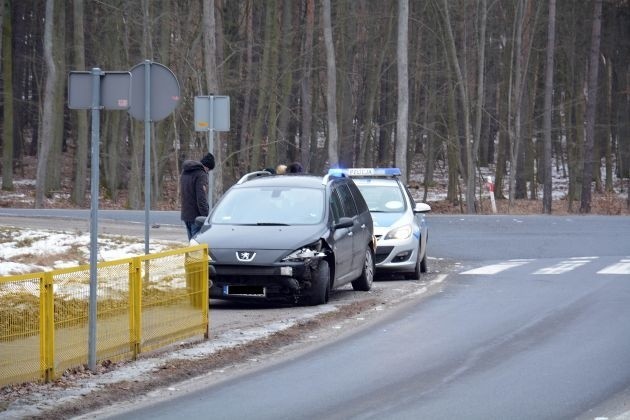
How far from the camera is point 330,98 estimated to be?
42.0 meters

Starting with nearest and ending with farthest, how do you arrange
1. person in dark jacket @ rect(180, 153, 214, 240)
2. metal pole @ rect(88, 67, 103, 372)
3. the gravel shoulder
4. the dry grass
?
the gravel shoulder < metal pole @ rect(88, 67, 103, 372) < person in dark jacket @ rect(180, 153, 214, 240) < the dry grass

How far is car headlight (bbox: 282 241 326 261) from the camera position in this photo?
14.5 metres

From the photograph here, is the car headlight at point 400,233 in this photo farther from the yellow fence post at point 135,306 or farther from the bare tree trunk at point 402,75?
the bare tree trunk at point 402,75

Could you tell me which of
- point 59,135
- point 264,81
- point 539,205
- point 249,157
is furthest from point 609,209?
point 59,135

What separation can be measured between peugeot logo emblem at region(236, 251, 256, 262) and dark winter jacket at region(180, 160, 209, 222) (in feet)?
11.3

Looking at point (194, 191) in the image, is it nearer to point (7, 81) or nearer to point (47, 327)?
point (47, 327)

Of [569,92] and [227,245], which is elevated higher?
[569,92]

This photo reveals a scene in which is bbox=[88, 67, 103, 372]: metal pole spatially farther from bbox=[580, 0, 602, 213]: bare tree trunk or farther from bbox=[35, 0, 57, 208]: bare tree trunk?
bbox=[580, 0, 602, 213]: bare tree trunk

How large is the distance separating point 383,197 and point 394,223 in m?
1.02

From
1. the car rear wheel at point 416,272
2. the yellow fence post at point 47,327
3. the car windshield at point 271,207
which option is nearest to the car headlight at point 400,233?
the car rear wheel at point 416,272

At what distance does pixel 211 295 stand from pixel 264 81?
3432 centimetres

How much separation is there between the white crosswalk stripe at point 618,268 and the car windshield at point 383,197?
3.69m

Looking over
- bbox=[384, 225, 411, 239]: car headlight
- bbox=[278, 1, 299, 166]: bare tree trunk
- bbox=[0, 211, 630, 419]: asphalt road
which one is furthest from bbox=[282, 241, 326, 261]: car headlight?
bbox=[278, 1, 299, 166]: bare tree trunk

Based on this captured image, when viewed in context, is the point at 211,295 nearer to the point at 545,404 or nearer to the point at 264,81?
the point at 545,404
